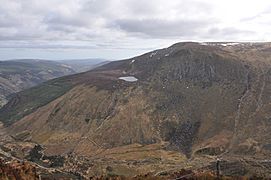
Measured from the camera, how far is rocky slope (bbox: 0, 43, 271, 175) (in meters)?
115

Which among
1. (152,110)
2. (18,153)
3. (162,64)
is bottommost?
(18,153)

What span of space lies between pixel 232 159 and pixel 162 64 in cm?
7142

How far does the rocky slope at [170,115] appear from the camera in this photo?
115 meters

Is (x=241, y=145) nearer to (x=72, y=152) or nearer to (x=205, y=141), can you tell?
(x=205, y=141)

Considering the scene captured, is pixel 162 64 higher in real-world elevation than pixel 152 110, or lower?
higher

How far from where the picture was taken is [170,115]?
13438 centimetres

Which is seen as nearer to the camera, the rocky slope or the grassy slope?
the rocky slope

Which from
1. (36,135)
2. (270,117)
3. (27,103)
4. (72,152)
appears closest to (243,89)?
(270,117)

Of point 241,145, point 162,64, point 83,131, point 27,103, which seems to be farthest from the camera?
point 27,103

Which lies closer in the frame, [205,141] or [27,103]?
[205,141]

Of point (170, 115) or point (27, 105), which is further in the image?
point (27, 105)

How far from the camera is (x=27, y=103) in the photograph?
7608 inches

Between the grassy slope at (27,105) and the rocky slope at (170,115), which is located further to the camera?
the grassy slope at (27,105)

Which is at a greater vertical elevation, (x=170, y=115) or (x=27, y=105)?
(x=170, y=115)
